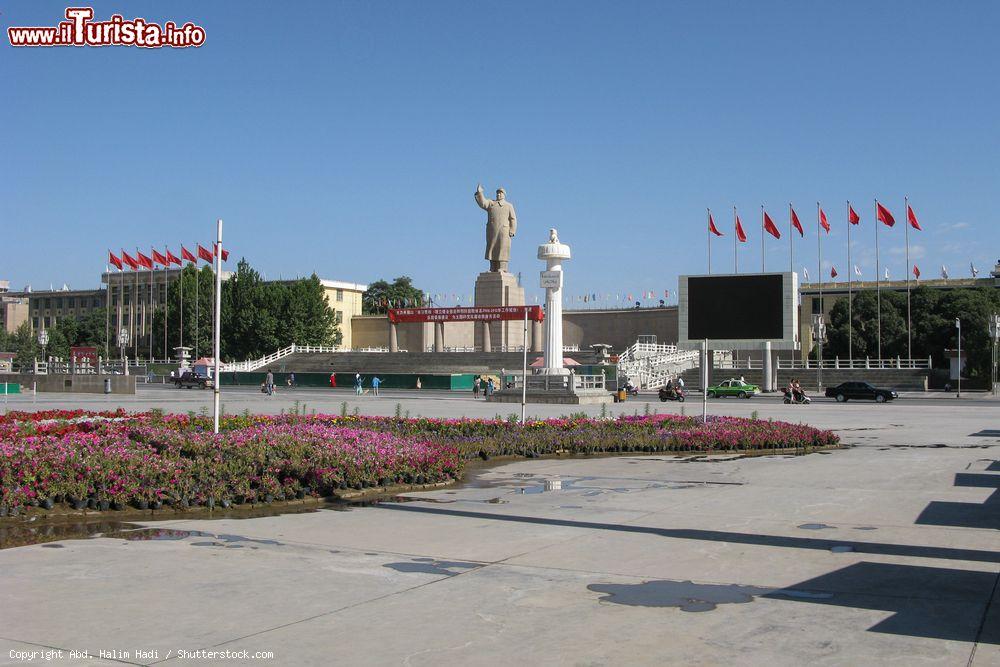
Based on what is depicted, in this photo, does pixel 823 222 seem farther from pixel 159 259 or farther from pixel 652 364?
pixel 159 259

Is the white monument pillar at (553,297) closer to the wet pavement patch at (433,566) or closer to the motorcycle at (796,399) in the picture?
the motorcycle at (796,399)

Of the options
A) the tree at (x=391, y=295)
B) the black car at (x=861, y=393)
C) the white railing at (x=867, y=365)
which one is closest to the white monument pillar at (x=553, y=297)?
the black car at (x=861, y=393)

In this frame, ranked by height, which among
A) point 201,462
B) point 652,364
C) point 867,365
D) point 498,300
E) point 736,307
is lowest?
point 201,462

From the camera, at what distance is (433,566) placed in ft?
29.4

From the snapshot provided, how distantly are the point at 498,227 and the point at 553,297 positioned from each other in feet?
125

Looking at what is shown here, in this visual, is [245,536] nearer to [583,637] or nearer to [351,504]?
[351,504]

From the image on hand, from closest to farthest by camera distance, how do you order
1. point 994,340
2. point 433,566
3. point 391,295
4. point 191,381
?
point 433,566 → point 994,340 → point 191,381 → point 391,295

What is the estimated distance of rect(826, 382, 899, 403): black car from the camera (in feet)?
176

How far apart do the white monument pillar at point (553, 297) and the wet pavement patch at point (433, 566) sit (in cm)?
4462

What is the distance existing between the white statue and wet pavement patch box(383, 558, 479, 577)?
274 feet

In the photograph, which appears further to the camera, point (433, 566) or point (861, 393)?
point (861, 393)

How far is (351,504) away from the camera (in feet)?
43.3

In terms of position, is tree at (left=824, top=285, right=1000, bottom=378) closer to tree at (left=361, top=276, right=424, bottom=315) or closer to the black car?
the black car

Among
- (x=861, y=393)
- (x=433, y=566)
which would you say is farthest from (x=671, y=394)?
(x=433, y=566)
